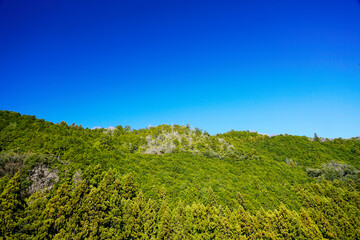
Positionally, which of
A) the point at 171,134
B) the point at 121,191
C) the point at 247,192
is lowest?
the point at 247,192

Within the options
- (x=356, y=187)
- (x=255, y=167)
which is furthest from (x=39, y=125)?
(x=356, y=187)

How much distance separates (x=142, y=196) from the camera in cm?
2880

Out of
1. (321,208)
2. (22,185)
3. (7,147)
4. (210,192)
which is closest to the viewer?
(22,185)

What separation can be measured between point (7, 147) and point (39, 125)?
10.4 metres

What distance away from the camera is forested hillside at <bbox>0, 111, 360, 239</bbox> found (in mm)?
20250

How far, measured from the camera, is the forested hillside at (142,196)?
20.2m

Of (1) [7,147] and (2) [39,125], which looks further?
(2) [39,125]

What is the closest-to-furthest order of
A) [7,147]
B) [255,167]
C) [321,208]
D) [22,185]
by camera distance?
1. [22,185]
2. [7,147]
3. [321,208]
4. [255,167]

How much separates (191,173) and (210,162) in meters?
12.1

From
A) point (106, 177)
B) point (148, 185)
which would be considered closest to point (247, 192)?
point (148, 185)

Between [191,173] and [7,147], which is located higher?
[7,147]

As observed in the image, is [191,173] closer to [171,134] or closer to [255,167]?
[255,167]

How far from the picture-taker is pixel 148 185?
1369 inches

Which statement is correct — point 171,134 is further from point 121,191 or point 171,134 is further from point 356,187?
point 356,187
